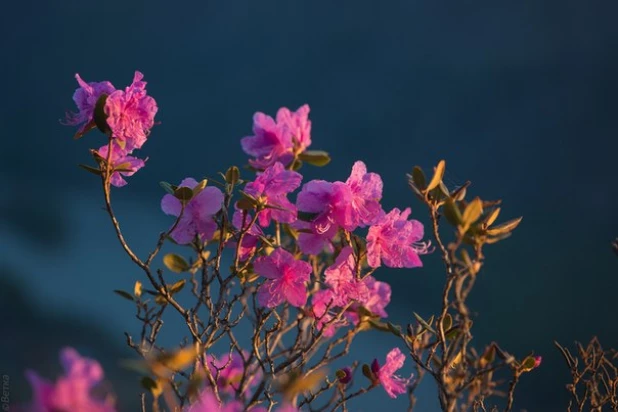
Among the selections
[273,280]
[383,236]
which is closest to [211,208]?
[273,280]

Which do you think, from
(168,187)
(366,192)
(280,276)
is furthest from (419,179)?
(168,187)

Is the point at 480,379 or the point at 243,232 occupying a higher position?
the point at 243,232

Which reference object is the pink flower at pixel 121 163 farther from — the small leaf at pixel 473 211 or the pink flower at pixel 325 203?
the small leaf at pixel 473 211

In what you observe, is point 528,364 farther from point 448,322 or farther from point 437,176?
point 437,176

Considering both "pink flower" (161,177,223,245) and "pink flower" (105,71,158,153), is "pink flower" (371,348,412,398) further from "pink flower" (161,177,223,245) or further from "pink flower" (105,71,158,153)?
"pink flower" (105,71,158,153)

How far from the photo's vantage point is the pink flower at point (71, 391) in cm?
78

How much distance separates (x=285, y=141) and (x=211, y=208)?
10.2 inches

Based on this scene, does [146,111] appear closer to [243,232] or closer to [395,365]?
[243,232]

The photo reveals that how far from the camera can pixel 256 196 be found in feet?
4.97

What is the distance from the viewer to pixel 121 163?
152 cm

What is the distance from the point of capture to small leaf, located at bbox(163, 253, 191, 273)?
6.49 ft

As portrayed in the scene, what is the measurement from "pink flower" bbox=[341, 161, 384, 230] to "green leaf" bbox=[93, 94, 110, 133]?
587mm

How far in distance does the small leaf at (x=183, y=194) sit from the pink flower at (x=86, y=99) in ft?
0.93

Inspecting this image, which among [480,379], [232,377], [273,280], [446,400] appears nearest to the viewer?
[446,400]
